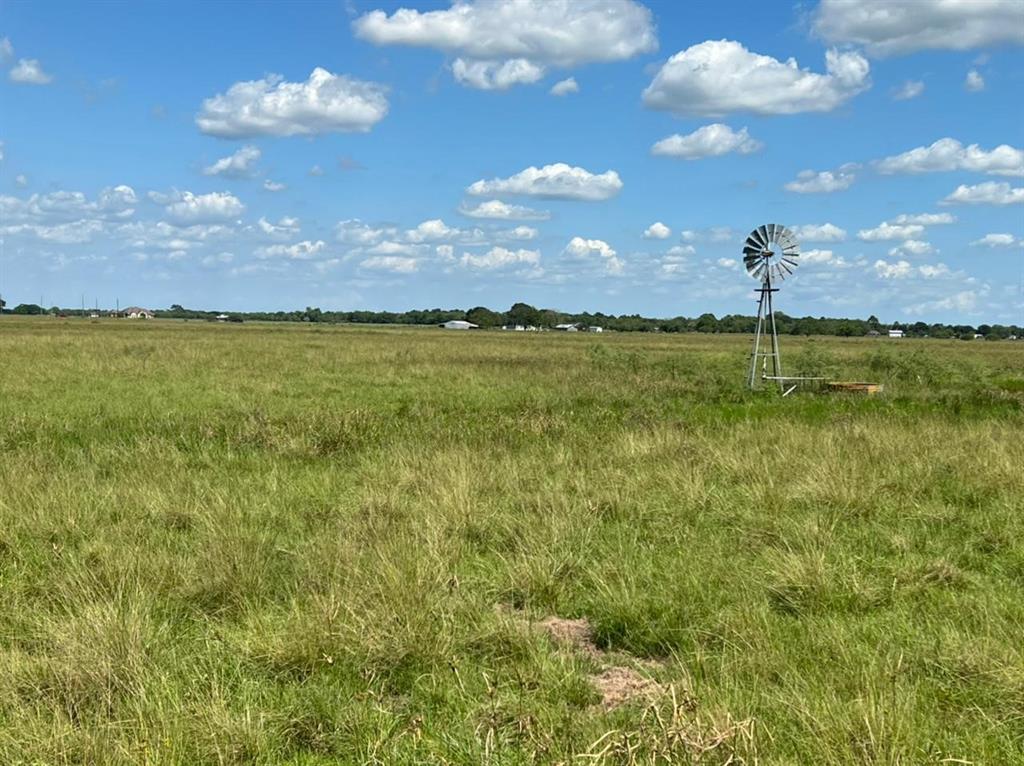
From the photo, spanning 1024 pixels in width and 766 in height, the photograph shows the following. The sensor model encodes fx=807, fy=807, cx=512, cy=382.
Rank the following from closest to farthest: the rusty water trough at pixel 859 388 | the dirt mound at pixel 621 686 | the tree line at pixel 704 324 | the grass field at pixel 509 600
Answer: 1. the grass field at pixel 509 600
2. the dirt mound at pixel 621 686
3. the rusty water trough at pixel 859 388
4. the tree line at pixel 704 324

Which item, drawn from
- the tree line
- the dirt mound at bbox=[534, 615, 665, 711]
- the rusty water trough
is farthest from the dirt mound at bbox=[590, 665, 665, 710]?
the tree line

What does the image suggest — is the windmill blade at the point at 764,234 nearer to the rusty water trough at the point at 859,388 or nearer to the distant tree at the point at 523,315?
the rusty water trough at the point at 859,388

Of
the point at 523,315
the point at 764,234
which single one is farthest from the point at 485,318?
the point at 764,234

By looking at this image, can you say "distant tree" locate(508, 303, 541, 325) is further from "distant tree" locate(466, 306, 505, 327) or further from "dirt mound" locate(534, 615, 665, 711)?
"dirt mound" locate(534, 615, 665, 711)

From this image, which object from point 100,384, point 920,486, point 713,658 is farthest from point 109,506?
point 100,384

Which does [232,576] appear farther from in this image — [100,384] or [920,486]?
[100,384]

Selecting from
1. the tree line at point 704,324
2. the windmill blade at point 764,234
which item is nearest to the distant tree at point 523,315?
the tree line at point 704,324

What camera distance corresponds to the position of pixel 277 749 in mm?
3572

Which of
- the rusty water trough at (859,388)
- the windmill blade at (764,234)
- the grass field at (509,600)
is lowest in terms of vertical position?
the grass field at (509,600)

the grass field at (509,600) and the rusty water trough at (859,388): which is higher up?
the rusty water trough at (859,388)

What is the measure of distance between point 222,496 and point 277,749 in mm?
4623

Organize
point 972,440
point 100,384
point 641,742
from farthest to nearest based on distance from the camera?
point 100,384, point 972,440, point 641,742

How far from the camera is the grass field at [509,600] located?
11.7 ft

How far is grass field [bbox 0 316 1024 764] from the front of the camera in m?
3.57
